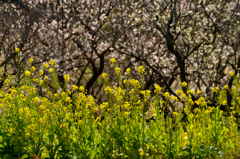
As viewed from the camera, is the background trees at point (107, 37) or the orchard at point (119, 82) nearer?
the orchard at point (119, 82)

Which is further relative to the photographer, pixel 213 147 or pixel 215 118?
pixel 215 118

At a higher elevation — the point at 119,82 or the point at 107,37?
the point at 107,37

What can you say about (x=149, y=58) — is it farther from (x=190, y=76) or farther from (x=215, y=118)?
(x=215, y=118)

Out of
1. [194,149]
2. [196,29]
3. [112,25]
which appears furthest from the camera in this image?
[112,25]

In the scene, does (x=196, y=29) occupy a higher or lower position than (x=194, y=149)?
higher

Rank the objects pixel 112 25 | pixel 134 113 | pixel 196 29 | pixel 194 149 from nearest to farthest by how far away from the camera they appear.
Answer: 1. pixel 194 149
2. pixel 134 113
3. pixel 196 29
4. pixel 112 25

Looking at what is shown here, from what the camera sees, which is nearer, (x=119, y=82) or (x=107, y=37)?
(x=107, y=37)

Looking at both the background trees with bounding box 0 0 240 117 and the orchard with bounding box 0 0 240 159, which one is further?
the background trees with bounding box 0 0 240 117

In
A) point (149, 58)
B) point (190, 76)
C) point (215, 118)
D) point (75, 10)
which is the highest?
point (75, 10)

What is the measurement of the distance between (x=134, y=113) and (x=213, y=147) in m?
0.95

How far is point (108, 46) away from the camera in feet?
29.1

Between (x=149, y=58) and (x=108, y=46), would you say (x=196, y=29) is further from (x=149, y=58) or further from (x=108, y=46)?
(x=108, y=46)

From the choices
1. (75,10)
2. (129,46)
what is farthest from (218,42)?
(75,10)

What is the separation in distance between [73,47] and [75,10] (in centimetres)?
126
